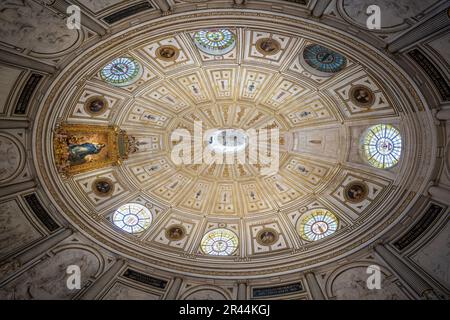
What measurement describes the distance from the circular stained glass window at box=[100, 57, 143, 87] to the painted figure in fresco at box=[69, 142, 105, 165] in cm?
403

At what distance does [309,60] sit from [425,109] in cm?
656

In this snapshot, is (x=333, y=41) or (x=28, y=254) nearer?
(x=333, y=41)

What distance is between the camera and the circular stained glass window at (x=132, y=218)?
73.2ft

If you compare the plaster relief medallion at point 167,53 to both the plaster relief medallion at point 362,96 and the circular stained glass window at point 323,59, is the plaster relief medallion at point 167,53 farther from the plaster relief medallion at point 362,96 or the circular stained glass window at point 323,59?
the plaster relief medallion at point 362,96

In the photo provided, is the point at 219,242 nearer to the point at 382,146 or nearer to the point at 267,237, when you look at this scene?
the point at 267,237

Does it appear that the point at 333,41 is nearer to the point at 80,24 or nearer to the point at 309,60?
the point at 309,60

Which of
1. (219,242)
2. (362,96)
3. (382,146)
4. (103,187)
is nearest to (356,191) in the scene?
(382,146)

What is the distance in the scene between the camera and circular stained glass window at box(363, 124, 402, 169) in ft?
63.7

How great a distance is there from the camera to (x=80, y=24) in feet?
45.2

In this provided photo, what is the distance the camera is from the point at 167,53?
19266 millimetres

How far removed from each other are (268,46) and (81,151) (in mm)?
12404

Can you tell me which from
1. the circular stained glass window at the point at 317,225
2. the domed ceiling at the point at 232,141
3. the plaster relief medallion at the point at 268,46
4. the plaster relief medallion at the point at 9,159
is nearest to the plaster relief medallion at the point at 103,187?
the domed ceiling at the point at 232,141

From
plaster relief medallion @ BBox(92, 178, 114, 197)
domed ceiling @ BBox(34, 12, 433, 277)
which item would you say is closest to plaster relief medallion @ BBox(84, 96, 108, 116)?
domed ceiling @ BBox(34, 12, 433, 277)
